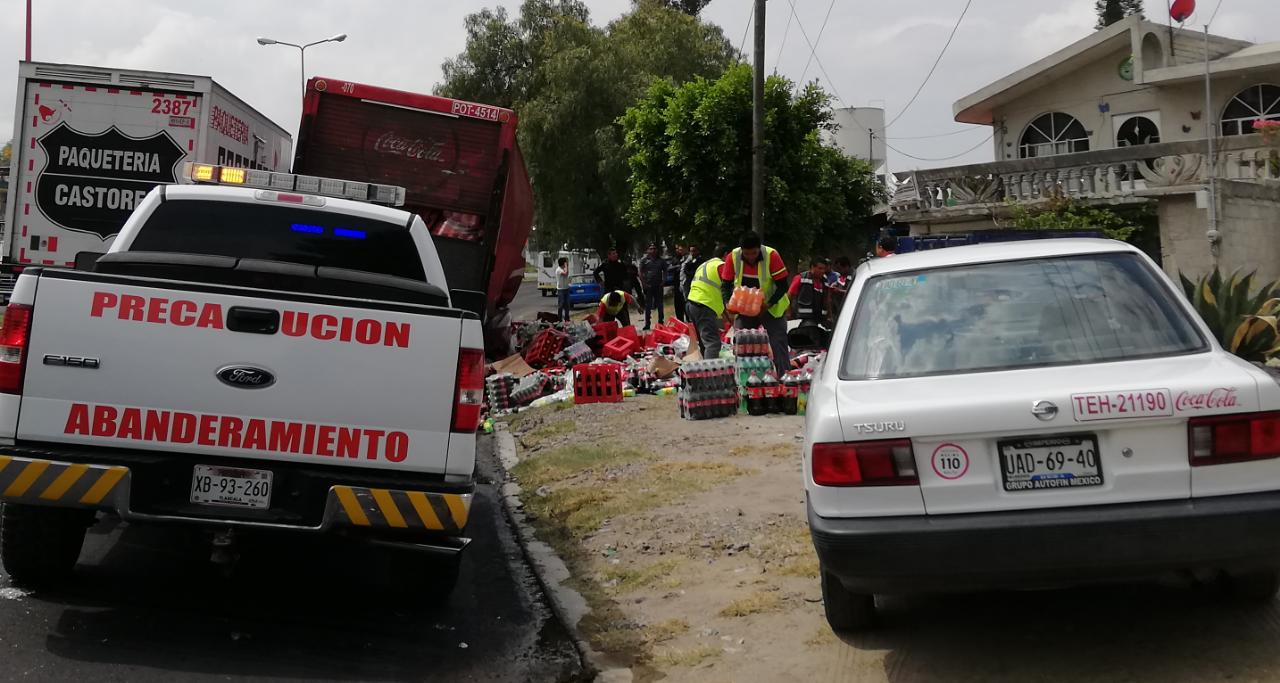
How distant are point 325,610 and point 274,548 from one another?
1321 millimetres

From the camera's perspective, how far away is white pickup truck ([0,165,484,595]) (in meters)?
4.94

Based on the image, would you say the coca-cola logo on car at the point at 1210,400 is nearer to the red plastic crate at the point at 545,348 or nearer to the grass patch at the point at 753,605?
the grass patch at the point at 753,605

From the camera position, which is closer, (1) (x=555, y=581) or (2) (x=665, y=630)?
(2) (x=665, y=630)

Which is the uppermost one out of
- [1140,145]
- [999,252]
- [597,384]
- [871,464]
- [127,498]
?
[1140,145]

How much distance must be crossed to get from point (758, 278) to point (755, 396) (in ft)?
4.17

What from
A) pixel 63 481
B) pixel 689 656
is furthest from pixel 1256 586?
pixel 63 481

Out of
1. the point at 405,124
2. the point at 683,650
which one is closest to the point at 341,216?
the point at 683,650

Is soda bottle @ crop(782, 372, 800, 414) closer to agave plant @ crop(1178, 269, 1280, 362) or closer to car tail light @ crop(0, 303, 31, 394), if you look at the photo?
agave plant @ crop(1178, 269, 1280, 362)

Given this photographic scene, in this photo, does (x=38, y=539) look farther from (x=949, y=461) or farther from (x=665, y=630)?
(x=949, y=461)

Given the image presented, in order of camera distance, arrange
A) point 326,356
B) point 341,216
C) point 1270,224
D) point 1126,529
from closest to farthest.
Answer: point 1126,529
point 326,356
point 341,216
point 1270,224

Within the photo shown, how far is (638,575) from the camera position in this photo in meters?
6.58

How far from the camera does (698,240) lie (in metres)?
30.0

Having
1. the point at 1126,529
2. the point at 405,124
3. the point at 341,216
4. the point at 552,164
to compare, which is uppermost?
the point at 552,164

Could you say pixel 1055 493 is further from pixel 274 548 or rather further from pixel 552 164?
pixel 552 164
